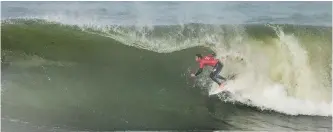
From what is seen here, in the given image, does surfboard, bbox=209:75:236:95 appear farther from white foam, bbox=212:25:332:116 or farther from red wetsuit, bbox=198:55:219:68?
red wetsuit, bbox=198:55:219:68

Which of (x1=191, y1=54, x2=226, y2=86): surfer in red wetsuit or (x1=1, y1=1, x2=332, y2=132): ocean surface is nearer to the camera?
(x1=1, y1=1, x2=332, y2=132): ocean surface

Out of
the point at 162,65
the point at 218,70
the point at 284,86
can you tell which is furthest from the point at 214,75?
the point at 284,86

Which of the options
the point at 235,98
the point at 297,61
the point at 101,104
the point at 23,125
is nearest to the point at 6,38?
the point at 23,125

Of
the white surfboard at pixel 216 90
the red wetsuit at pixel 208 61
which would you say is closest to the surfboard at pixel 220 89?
the white surfboard at pixel 216 90

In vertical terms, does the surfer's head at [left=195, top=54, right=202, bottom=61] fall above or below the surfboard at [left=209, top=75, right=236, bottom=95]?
above

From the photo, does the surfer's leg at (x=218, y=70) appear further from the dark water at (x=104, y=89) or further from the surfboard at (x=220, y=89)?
the dark water at (x=104, y=89)

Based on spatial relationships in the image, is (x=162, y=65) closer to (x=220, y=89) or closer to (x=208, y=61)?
(x=208, y=61)

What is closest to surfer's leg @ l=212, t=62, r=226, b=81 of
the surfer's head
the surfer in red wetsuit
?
the surfer in red wetsuit

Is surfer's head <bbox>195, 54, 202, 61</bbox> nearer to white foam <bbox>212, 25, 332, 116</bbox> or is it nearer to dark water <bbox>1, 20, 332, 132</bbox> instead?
dark water <bbox>1, 20, 332, 132</bbox>
